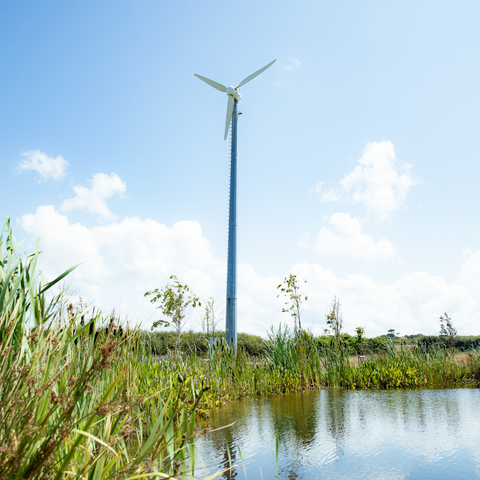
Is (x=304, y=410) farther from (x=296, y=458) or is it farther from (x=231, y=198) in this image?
(x=231, y=198)

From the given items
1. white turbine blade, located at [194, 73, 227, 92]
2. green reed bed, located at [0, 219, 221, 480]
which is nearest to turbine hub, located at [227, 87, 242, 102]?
white turbine blade, located at [194, 73, 227, 92]

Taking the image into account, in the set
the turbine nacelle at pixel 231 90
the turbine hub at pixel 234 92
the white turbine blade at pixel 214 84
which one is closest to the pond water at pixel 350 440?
the turbine nacelle at pixel 231 90

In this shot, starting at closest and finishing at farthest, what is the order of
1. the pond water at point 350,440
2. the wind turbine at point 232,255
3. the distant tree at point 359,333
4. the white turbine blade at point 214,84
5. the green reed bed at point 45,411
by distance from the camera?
1. the green reed bed at point 45,411
2. the pond water at point 350,440
3. the wind turbine at point 232,255
4. the white turbine blade at point 214,84
5. the distant tree at point 359,333

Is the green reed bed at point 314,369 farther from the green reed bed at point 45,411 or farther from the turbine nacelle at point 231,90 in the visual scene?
the turbine nacelle at point 231,90

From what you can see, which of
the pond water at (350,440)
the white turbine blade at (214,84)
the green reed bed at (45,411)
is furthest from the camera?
the white turbine blade at (214,84)

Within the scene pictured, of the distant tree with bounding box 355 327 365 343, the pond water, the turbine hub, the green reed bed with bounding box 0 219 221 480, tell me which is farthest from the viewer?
the distant tree with bounding box 355 327 365 343

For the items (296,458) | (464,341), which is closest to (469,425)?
(296,458)

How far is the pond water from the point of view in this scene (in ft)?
8.27

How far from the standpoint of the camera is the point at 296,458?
277 cm

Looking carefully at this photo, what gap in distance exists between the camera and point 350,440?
10.6 ft

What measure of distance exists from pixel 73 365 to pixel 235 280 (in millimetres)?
8510

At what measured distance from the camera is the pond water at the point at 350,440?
8.27ft

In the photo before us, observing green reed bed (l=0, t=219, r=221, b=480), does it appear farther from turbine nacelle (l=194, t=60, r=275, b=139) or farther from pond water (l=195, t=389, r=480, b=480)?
turbine nacelle (l=194, t=60, r=275, b=139)

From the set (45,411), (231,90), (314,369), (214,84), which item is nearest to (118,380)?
(45,411)
